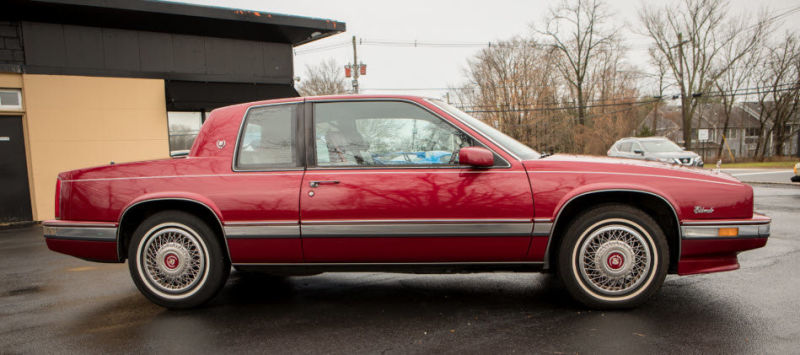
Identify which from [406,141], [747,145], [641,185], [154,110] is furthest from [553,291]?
[747,145]

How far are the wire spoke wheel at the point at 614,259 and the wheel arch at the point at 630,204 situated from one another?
19 centimetres

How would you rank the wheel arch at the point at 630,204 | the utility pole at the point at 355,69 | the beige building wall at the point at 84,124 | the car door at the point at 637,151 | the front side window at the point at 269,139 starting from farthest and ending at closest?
1. the utility pole at the point at 355,69
2. the car door at the point at 637,151
3. the beige building wall at the point at 84,124
4. the front side window at the point at 269,139
5. the wheel arch at the point at 630,204

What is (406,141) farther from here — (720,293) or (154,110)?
(154,110)

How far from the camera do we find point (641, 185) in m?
3.15

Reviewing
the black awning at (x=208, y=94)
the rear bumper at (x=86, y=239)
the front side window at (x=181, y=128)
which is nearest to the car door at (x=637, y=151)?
the black awning at (x=208, y=94)

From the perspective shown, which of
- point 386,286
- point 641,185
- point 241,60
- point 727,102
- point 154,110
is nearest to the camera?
point 641,185

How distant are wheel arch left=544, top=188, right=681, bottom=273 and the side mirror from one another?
645 millimetres

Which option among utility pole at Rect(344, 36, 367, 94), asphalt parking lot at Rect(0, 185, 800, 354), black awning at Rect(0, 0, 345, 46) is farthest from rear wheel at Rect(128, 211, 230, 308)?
utility pole at Rect(344, 36, 367, 94)

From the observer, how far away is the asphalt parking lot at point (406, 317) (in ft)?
9.14

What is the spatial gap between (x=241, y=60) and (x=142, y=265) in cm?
1018

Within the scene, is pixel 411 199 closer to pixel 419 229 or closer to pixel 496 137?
pixel 419 229

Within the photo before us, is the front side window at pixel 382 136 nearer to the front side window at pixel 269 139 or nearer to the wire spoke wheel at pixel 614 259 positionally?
the front side window at pixel 269 139

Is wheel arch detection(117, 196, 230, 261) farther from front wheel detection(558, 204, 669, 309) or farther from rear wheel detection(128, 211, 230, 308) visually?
front wheel detection(558, 204, 669, 309)

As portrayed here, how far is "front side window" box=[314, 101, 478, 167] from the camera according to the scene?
3391mm
